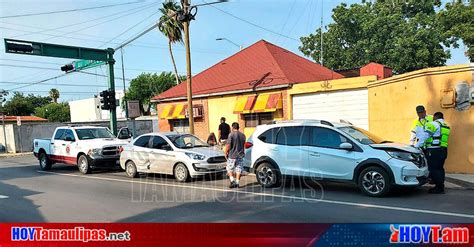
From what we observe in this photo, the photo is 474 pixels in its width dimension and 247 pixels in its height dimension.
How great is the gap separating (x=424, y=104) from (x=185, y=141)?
24.8 ft

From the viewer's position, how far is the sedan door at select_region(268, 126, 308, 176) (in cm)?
999

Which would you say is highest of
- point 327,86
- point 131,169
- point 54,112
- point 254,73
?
point 254,73

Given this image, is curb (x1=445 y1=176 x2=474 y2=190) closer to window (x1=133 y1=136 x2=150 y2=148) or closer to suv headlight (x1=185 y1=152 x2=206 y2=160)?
suv headlight (x1=185 y1=152 x2=206 y2=160)

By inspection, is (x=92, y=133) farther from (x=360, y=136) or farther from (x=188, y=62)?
(x=360, y=136)

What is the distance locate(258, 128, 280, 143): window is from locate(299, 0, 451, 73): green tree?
27705 mm

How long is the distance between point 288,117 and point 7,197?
38.7ft

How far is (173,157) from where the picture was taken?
12141 millimetres

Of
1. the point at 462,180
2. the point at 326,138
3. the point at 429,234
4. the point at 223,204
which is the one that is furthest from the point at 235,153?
the point at 429,234

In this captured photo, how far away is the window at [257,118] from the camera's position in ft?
64.1

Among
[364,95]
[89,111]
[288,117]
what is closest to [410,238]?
[364,95]

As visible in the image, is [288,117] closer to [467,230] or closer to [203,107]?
[203,107]

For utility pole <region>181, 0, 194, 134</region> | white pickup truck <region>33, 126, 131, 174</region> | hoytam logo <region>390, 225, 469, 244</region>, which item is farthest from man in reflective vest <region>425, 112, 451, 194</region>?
white pickup truck <region>33, 126, 131, 174</region>

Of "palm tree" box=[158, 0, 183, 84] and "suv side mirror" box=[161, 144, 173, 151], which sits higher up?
"palm tree" box=[158, 0, 183, 84]

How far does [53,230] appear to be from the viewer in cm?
419
